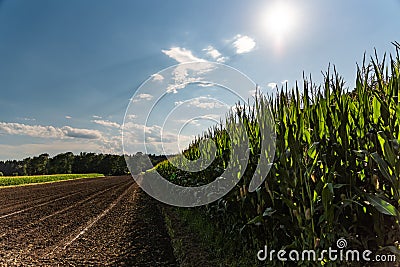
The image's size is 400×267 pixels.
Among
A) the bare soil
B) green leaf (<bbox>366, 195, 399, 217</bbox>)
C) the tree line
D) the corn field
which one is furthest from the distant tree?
green leaf (<bbox>366, 195, 399, 217</bbox>)

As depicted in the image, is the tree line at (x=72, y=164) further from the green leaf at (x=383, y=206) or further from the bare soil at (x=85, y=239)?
the green leaf at (x=383, y=206)

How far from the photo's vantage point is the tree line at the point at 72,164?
86031 millimetres

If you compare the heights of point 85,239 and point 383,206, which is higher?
point 383,206

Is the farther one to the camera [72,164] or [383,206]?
[72,164]

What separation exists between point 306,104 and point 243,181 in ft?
4.96

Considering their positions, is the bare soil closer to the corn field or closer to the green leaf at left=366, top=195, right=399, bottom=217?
the corn field

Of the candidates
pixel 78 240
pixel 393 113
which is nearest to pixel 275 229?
pixel 393 113

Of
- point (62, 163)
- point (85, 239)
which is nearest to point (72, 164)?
point (62, 163)

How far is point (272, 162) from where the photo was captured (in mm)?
3250

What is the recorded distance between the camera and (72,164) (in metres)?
92.0

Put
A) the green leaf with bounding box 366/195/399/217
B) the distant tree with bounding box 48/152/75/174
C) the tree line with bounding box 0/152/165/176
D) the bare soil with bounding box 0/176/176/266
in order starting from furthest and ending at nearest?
the tree line with bounding box 0/152/165/176
the distant tree with bounding box 48/152/75/174
the bare soil with bounding box 0/176/176/266
the green leaf with bounding box 366/195/399/217

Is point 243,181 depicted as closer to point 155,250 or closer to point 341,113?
point 341,113

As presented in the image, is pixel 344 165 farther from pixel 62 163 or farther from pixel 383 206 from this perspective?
pixel 62 163

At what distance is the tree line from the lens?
86.0 m
